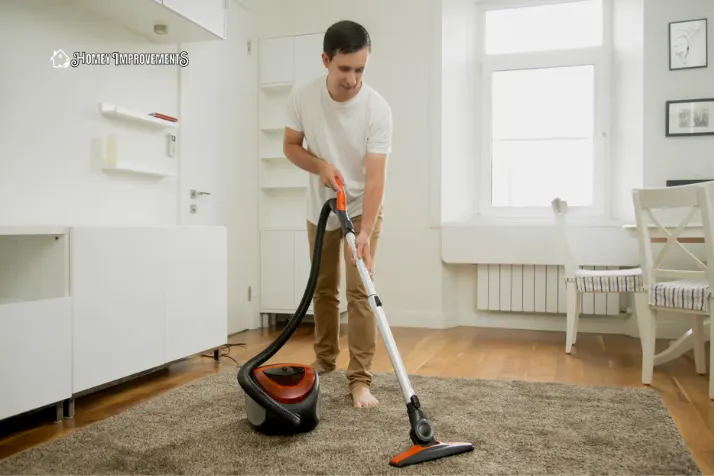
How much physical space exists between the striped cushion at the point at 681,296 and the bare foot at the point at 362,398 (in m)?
1.24

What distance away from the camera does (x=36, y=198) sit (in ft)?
7.87

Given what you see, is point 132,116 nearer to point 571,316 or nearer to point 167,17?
point 167,17

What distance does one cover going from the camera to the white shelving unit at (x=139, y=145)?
9.00ft

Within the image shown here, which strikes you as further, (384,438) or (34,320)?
(34,320)

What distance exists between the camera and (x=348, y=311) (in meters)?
2.25

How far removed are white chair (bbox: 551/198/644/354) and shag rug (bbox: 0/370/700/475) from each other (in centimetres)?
75

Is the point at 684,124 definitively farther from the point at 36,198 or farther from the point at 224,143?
the point at 36,198

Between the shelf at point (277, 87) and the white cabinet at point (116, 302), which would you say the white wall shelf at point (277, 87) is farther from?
the white cabinet at point (116, 302)

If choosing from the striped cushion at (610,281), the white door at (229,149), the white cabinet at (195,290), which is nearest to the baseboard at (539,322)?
the striped cushion at (610,281)

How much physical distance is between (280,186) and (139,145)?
48.4 inches

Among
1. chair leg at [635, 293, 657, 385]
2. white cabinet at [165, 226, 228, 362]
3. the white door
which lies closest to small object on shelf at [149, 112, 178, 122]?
the white door

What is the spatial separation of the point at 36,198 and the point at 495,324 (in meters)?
2.93

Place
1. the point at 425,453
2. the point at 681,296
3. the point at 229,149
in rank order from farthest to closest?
the point at 229,149 → the point at 681,296 → the point at 425,453

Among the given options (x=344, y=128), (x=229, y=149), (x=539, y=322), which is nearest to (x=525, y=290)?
(x=539, y=322)
